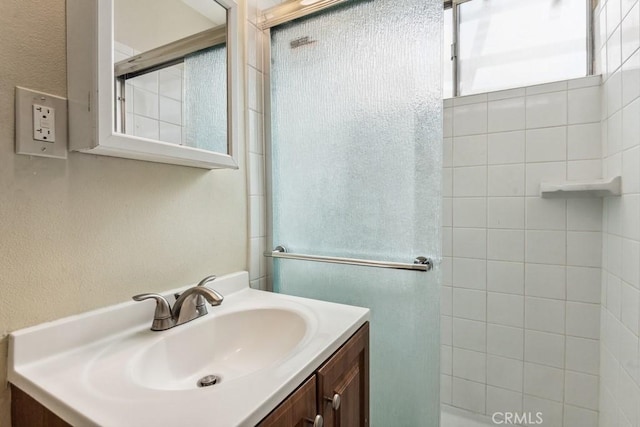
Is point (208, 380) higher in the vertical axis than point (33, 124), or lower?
lower

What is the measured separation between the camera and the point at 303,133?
123 centimetres

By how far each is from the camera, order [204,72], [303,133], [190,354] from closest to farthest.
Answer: [190,354], [204,72], [303,133]

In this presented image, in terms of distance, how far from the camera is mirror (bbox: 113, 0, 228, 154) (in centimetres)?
74

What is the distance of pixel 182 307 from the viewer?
2.74ft

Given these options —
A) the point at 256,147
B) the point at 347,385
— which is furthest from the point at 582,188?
the point at 256,147

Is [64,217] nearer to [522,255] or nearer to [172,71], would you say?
[172,71]

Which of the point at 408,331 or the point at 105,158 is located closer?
the point at 105,158

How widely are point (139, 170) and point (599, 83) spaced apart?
1815 mm

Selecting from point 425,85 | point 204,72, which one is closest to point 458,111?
point 425,85

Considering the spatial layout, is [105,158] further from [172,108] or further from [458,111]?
[458,111]

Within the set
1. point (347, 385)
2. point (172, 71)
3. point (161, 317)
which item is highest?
point (172, 71)

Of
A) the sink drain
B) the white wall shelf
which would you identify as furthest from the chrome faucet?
the white wall shelf

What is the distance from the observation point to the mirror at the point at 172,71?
29.2 inches

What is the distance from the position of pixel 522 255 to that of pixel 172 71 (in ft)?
5.40
